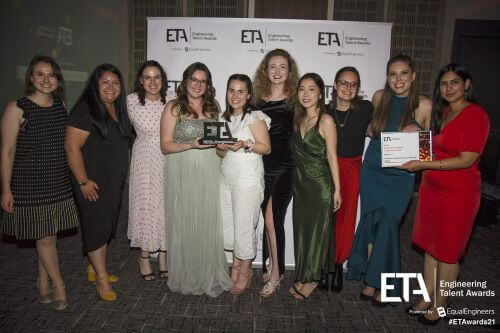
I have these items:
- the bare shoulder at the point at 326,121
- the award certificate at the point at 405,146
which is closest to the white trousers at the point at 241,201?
the bare shoulder at the point at 326,121

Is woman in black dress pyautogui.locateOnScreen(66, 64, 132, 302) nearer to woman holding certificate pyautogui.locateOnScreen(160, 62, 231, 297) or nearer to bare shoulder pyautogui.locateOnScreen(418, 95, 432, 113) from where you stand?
woman holding certificate pyautogui.locateOnScreen(160, 62, 231, 297)

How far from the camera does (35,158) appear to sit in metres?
2.59

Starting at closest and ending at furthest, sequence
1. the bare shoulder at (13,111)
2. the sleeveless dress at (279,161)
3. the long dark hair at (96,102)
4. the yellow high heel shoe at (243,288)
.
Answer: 1. the bare shoulder at (13,111)
2. the long dark hair at (96,102)
3. the sleeveless dress at (279,161)
4. the yellow high heel shoe at (243,288)

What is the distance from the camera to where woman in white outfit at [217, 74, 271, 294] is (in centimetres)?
282

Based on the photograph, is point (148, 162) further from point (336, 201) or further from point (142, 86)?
point (336, 201)

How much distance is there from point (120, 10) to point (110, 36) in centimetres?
52

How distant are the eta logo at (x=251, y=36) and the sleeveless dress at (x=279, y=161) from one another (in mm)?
863

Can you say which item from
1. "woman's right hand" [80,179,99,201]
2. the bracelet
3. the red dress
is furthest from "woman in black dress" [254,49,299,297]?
"woman's right hand" [80,179,99,201]

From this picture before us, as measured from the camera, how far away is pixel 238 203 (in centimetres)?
289

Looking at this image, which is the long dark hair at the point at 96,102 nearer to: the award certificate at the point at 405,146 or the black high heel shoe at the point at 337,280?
the award certificate at the point at 405,146

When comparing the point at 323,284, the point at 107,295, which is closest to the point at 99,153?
the point at 107,295

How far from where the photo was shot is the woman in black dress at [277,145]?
10.0ft

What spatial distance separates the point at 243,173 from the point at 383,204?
1234mm

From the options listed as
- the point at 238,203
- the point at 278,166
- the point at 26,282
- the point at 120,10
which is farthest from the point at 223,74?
the point at 120,10
